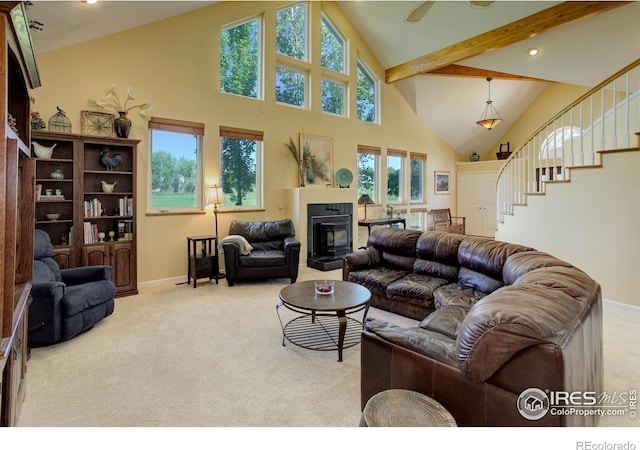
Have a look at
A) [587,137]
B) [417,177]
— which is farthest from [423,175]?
[587,137]

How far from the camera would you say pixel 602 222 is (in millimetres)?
3975

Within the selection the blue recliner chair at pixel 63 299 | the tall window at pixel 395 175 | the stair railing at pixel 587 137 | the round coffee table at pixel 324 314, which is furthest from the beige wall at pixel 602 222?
the blue recliner chair at pixel 63 299

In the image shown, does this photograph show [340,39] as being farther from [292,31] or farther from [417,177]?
[417,177]

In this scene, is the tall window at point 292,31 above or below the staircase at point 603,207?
above

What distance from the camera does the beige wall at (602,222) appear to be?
12.3 feet

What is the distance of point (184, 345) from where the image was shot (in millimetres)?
2932

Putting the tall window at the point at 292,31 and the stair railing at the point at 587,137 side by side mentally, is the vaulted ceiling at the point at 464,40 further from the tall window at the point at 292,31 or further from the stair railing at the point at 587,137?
the tall window at the point at 292,31

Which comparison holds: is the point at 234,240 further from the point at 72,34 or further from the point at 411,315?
the point at 72,34

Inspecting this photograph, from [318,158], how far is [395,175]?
2.62 meters

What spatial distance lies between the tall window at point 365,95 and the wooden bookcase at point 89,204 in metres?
4.91

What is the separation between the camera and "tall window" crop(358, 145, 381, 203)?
759cm

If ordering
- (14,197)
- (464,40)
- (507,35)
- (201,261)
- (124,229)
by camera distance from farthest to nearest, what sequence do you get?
(464,40), (507,35), (201,261), (124,229), (14,197)
